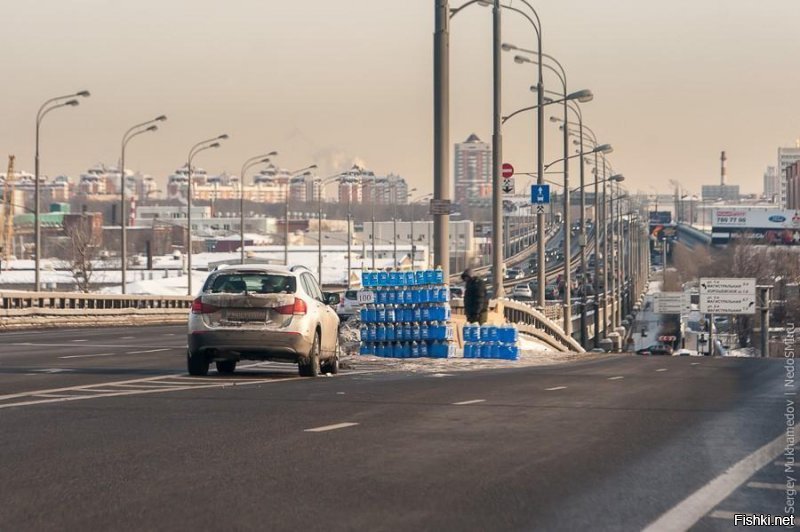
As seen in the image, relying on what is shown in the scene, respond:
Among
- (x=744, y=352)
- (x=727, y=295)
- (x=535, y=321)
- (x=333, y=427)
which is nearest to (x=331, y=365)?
(x=333, y=427)

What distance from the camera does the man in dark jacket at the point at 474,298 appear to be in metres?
34.1

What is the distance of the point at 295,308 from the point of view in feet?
68.9

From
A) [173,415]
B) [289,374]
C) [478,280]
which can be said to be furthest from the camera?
[478,280]

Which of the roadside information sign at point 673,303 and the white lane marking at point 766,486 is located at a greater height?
the roadside information sign at point 673,303

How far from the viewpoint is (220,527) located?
24.9 feet

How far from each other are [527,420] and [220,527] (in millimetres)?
7105

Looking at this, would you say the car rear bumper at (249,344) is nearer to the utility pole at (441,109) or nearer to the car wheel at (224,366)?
the car wheel at (224,366)

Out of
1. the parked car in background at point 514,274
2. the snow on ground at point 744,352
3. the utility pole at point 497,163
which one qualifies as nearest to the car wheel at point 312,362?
the utility pole at point 497,163

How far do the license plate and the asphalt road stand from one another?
987mm

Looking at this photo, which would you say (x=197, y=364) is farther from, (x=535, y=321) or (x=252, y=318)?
(x=535, y=321)

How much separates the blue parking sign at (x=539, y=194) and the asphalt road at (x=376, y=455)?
34.1 metres

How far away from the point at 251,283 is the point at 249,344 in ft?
3.58

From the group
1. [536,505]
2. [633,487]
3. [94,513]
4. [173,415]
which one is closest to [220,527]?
[94,513]

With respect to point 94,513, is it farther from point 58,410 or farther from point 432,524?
point 58,410
